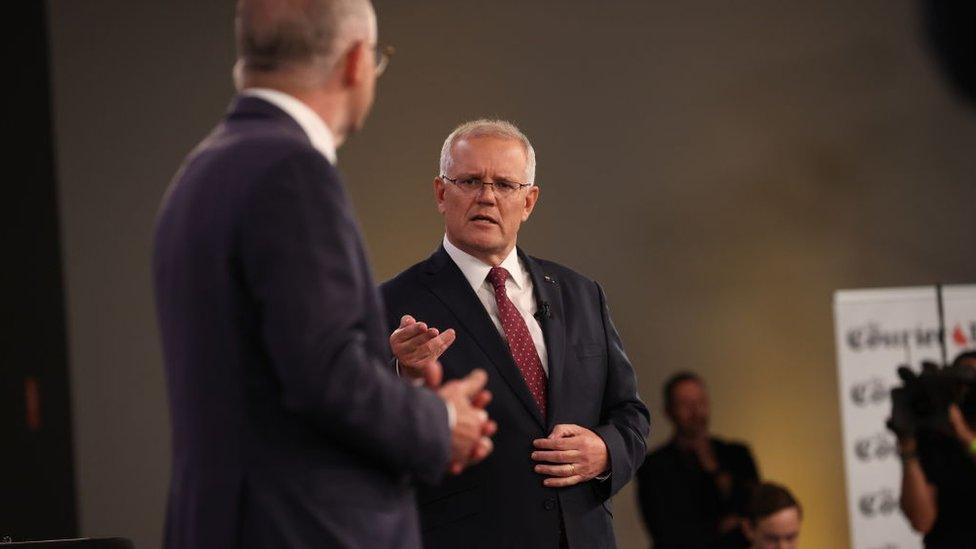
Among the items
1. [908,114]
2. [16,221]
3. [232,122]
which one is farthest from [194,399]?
[908,114]

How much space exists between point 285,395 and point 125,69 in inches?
154

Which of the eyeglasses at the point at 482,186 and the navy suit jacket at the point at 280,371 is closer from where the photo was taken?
the navy suit jacket at the point at 280,371

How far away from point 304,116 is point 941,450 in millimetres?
3602

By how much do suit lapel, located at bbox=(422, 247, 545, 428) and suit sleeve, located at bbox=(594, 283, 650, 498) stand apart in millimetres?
170

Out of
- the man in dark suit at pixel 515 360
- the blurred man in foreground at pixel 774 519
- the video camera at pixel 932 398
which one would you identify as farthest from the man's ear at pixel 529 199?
the blurred man in foreground at pixel 774 519

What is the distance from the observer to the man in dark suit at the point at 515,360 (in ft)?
8.66

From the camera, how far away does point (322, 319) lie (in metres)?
1.50

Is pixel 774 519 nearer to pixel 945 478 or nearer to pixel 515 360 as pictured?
pixel 945 478

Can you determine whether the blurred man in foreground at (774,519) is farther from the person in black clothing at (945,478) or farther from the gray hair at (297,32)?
the gray hair at (297,32)

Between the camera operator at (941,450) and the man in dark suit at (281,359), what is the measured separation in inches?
130

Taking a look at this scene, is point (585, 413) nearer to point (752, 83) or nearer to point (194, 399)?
point (194, 399)

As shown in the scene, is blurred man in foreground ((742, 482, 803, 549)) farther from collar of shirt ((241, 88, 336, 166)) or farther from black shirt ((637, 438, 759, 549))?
collar of shirt ((241, 88, 336, 166))

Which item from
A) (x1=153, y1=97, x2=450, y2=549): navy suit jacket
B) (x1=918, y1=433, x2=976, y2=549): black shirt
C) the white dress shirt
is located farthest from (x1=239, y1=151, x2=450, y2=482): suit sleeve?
(x1=918, y1=433, x2=976, y2=549): black shirt

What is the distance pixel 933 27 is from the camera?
7.01 metres
